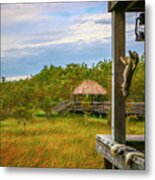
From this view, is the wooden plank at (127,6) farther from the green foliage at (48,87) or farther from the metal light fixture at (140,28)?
the green foliage at (48,87)

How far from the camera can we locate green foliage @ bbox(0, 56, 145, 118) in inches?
109

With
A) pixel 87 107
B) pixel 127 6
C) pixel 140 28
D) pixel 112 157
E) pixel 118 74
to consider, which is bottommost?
pixel 112 157

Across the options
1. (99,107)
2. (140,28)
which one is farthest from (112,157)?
(140,28)

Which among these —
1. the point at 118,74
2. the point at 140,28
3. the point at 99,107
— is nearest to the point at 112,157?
the point at 99,107

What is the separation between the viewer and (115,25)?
2.74 meters

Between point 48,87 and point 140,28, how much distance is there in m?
0.51

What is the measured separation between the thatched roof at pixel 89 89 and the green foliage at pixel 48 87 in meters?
0.02

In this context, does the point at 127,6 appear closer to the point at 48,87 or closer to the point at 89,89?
the point at 89,89

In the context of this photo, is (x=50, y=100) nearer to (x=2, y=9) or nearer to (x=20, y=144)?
(x=20, y=144)

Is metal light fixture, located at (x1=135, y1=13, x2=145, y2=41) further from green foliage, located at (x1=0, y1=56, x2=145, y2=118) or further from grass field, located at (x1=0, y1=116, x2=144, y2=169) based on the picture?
grass field, located at (x1=0, y1=116, x2=144, y2=169)

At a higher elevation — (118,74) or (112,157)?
(118,74)

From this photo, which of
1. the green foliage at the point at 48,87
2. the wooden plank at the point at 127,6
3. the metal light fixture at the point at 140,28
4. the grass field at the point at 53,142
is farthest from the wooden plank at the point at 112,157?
the wooden plank at the point at 127,6

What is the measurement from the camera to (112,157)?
2.75m

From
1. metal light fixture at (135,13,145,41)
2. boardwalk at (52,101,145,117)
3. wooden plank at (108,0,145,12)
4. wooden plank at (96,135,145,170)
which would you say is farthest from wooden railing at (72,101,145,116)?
wooden plank at (108,0,145,12)
